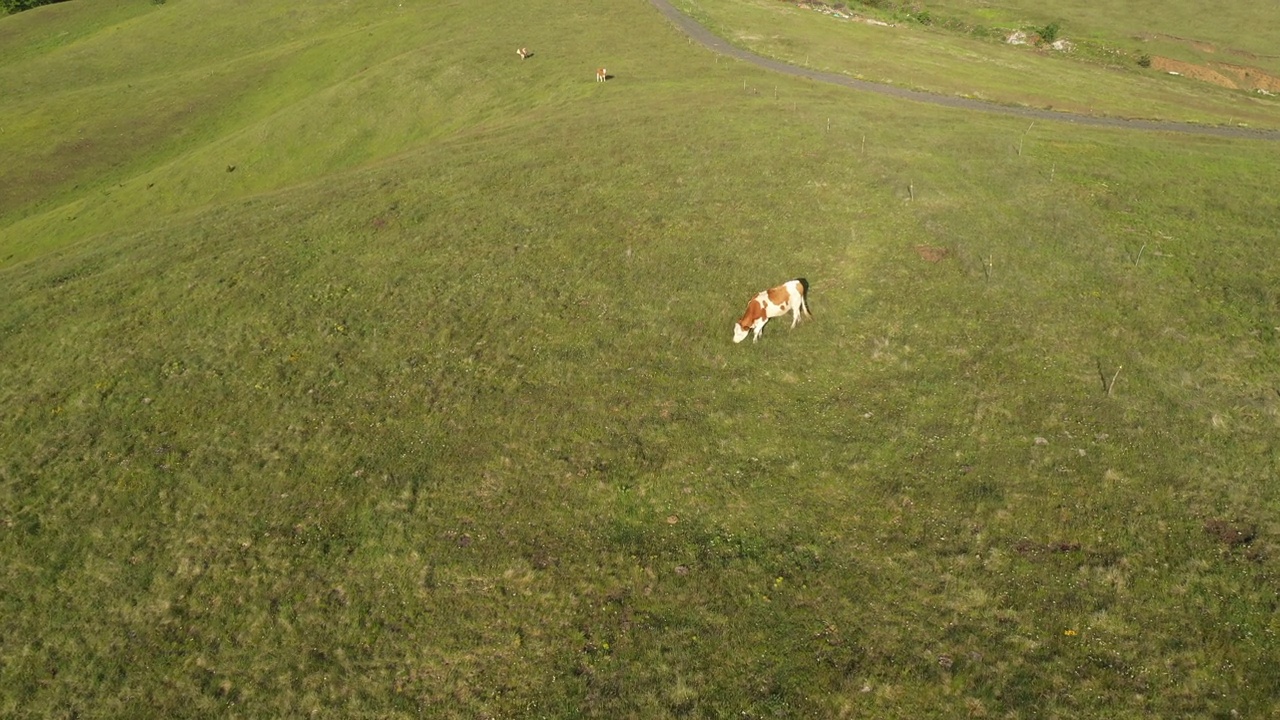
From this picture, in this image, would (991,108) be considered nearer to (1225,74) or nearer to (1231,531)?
(1231,531)

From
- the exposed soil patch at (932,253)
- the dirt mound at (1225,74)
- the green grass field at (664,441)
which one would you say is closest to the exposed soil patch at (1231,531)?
the green grass field at (664,441)

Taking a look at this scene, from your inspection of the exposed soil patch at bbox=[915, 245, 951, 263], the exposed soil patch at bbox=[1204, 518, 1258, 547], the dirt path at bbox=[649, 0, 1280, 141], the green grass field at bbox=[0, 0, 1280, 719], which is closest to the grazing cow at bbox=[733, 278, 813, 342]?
the green grass field at bbox=[0, 0, 1280, 719]

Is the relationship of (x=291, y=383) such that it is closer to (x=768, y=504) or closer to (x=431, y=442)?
(x=431, y=442)

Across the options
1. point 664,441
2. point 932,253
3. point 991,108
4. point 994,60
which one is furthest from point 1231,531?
point 994,60

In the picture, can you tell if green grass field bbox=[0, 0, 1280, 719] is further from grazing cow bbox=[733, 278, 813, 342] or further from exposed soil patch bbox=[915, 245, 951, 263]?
grazing cow bbox=[733, 278, 813, 342]

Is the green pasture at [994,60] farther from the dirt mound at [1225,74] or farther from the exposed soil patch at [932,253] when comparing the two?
the exposed soil patch at [932,253]

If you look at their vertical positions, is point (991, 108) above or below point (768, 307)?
above

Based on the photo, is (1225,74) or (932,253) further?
(1225,74)
